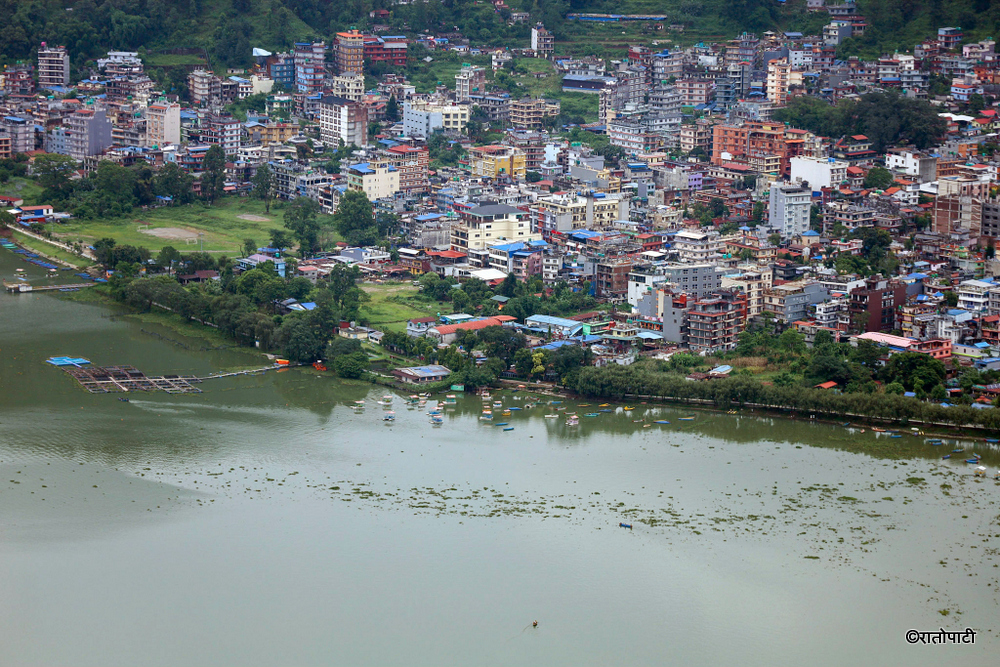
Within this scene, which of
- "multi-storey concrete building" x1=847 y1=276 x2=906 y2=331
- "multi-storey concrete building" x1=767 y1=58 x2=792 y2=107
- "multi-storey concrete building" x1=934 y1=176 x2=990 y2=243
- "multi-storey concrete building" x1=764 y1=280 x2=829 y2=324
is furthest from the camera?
"multi-storey concrete building" x1=767 y1=58 x2=792 y2=107

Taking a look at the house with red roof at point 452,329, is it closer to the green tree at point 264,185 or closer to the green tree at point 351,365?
the green tree at point 351,365

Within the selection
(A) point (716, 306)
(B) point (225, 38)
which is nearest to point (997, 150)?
(A) point (716, 306)

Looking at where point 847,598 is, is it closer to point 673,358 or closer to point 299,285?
point 673,358

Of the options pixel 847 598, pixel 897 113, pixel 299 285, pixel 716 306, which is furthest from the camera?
pixel 897 113

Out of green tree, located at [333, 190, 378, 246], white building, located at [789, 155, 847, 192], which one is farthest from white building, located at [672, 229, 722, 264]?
green tree, located at [333, 190, 378, 246]

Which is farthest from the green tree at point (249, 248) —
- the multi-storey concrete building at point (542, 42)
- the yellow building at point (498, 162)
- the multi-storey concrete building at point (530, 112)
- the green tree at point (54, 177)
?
the multi-storey concrete building at point (542, 42)

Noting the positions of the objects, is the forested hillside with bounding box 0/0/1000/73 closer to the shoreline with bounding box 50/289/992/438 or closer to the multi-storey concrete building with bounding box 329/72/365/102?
the multi-storey concrete building with bounding box 329/72/365/102
